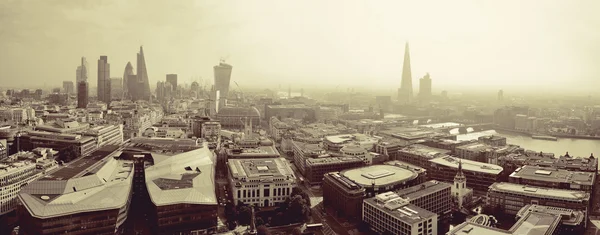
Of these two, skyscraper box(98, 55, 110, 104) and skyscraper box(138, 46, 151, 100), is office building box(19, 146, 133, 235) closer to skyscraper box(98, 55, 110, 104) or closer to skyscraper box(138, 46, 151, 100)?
skyscraper box(98, 55, 110, 104)

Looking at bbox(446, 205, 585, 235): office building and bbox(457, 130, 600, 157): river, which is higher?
bbox(457, 130, 600, 157): river

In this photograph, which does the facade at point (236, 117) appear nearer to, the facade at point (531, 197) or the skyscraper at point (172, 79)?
the facade at point (531, 197)

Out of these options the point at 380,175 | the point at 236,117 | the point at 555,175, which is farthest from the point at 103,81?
the point at 555,175

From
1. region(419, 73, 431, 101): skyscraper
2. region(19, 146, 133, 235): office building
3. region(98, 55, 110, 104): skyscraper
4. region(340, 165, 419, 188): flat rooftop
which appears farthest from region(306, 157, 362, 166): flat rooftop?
region(419, 73, 431, 101): skyscraper

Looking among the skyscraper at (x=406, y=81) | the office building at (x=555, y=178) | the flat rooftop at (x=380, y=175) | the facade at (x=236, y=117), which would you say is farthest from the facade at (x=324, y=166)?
the skyscraper at (x=406, y=81)

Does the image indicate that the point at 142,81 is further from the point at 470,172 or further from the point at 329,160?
the point at 470,172

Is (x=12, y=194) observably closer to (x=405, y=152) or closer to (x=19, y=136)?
(x=19, y=136)
